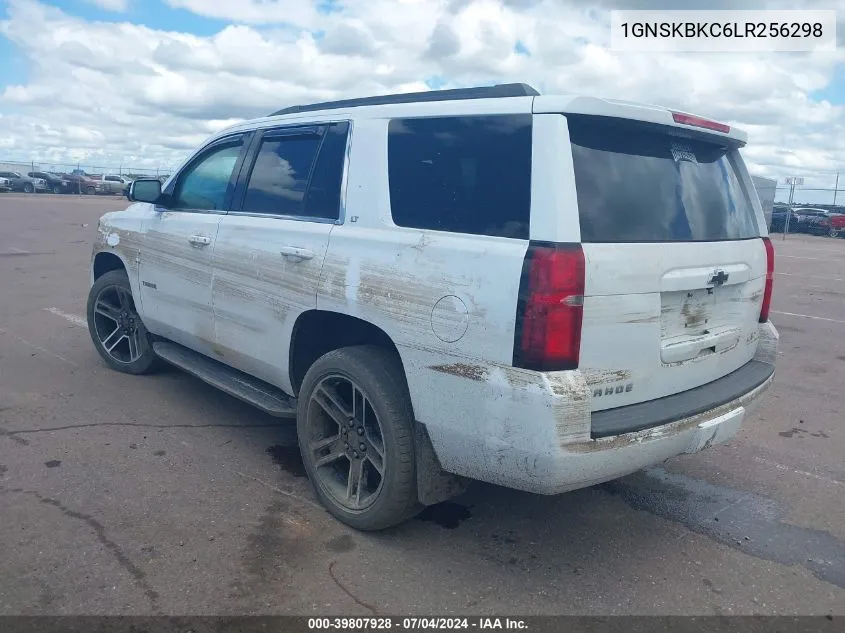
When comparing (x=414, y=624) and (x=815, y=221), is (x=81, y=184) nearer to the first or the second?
(x=815, y=221)

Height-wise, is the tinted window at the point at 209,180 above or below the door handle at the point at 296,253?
above

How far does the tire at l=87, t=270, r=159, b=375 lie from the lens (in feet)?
18.4

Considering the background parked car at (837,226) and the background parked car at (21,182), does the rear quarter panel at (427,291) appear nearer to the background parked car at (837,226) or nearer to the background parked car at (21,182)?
the background parked car at (837,226)

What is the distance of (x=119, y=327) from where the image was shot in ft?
19.1

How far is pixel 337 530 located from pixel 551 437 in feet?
4.35

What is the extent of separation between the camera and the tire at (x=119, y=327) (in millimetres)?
5602

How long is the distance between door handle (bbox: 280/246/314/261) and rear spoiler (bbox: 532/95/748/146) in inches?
54.1

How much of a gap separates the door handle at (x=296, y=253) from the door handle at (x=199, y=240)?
33.5 inches

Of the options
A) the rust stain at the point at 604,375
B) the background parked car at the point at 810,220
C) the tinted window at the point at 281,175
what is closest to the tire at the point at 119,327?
the tinted window at the point at 281,175

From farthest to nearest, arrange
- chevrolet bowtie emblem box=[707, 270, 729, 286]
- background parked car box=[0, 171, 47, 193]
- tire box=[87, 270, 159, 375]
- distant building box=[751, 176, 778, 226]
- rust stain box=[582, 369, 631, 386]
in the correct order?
background parked car box=[0, 171, 47, 193] → distant building box=[751, 176, 778, 226] → tire box=[87, 270, 159, 375] → chevrolet bowtie emblem box=[707, 270, 729, 286] → rust stain box=[582, 369, 631, 386]

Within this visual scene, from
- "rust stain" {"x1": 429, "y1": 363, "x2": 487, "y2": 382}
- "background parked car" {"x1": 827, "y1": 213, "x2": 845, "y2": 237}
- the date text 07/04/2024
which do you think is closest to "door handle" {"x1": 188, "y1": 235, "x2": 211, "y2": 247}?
"rust stain" {"x1": 429, "y1": 363, "x2": 487, "y2": 382}

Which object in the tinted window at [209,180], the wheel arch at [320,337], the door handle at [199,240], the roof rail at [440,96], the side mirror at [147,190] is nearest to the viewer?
the roof rail at [440,96]

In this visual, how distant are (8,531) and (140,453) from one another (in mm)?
1008

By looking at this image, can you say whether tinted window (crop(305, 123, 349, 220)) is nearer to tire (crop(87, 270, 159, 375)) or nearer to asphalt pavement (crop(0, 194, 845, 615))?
asphalt pavement (crop(0, 194, 845, 615))
